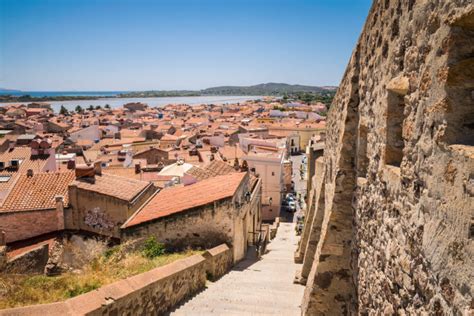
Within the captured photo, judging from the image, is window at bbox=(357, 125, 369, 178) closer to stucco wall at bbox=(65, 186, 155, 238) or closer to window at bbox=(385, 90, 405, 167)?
window at bbox=(385, 90, 405, 167)

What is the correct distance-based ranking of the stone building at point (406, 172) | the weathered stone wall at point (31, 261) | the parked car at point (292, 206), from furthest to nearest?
the parked car at point (292, 206) → the weathered stone wall at point (31, 261) → the stone building at point (406, 172)

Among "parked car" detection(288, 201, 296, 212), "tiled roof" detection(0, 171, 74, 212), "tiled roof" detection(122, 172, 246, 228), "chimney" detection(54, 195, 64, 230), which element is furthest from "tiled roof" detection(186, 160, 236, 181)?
"parked car" detection(288, 201, 296, 212)

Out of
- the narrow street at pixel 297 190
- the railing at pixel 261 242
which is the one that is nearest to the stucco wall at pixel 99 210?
the railing at pixel 261 242

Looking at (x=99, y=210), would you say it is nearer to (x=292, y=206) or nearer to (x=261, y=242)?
(x=261, y=242)

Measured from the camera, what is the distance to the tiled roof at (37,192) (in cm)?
1487

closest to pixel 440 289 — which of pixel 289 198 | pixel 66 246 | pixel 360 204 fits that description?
pixel 360 204

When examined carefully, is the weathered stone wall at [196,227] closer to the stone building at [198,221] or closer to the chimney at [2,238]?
the stone building at [198,221]

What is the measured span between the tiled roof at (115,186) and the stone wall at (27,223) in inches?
60.9

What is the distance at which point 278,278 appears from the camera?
11.5 metres

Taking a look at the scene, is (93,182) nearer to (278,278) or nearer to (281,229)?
(278,278)

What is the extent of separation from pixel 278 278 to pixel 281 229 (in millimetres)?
14525

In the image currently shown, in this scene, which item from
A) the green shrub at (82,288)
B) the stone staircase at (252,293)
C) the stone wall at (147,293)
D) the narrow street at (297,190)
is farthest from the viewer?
the narrow street at (297,190)

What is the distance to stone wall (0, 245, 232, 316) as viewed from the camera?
6590 mm

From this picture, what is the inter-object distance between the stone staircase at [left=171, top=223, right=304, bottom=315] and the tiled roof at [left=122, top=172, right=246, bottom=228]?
8.34 feet
